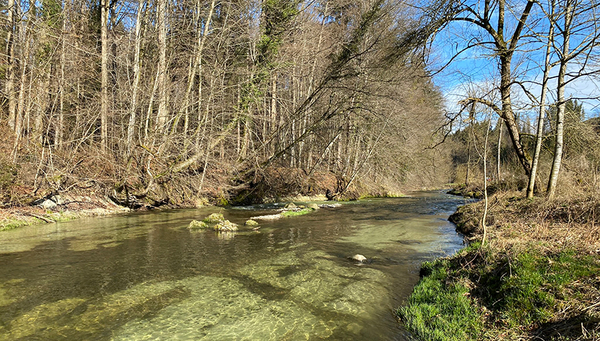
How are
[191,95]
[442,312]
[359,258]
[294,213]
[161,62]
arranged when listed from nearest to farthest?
1. [442,312]
2. [359,258]
3. [294,213]
4. [161,62]
5. [191,95]

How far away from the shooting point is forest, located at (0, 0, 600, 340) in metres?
4.74

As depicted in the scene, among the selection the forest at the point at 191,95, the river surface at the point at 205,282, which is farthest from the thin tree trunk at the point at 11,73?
the river surface at the point at 205,282

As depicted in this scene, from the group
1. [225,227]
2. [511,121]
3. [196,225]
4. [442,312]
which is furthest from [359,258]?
[511,121]

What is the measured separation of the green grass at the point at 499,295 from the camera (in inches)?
148

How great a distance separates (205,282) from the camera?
5.87 m

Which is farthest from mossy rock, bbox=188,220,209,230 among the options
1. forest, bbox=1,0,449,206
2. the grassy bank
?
the grassy bank

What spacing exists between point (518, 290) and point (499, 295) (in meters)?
0.26

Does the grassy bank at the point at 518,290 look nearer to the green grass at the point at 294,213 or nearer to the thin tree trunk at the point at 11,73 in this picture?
the green grass at the point at 294,213

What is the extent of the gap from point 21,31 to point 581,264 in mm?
18005

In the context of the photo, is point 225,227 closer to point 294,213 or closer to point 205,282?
point 294,213

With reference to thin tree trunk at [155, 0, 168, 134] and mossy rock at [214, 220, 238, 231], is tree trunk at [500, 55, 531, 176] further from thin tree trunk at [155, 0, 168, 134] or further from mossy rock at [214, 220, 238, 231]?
thin tree trunk at [155, 0, 168, 134]

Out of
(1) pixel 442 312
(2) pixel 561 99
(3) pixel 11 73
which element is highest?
(3) pixel 11 73

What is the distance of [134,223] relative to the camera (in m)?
11.6

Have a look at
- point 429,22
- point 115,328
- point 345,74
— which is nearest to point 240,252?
point 115,328
